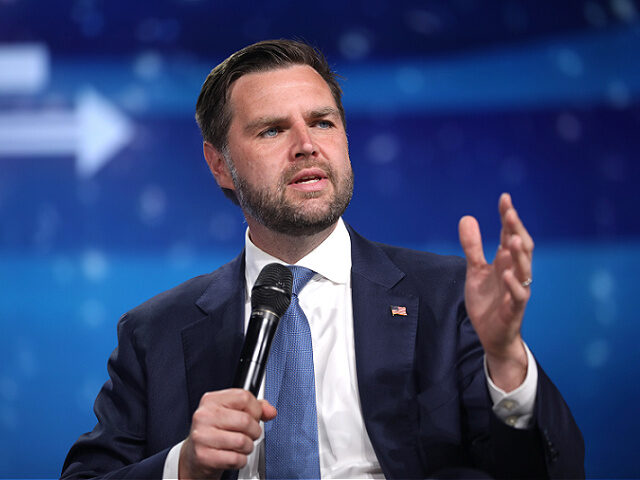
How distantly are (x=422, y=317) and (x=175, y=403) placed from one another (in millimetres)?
621

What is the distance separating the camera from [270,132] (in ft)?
5.86

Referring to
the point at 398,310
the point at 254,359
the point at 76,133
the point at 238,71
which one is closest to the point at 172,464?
the point at 254,359

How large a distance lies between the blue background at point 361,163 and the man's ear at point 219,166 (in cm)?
74

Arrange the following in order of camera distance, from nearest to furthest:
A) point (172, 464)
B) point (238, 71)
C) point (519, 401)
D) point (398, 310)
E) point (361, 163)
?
point (519, 401) < point (172, 464) < point (398, 310) < point (238, 71) < point (361, 163)

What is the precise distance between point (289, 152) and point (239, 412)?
0.75 m

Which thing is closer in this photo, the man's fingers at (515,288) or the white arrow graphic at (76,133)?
the man's fingers at (515,288)

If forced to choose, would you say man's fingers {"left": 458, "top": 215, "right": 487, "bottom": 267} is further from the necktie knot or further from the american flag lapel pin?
the necktie knot

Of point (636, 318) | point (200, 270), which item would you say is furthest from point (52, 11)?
point (636, 318)

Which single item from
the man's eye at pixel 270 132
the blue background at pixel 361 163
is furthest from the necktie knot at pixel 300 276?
the blue background at pixel 361 163

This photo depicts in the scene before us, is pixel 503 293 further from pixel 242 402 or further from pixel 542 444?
pixel 242 402

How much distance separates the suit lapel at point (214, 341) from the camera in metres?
1.66

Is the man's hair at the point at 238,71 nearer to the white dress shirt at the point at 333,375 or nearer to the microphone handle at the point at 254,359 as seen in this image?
the white dress shirt at the point at 333,375

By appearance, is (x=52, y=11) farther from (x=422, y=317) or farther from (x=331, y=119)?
(x=422, y=317)

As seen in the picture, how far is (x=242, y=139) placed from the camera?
1.83m
